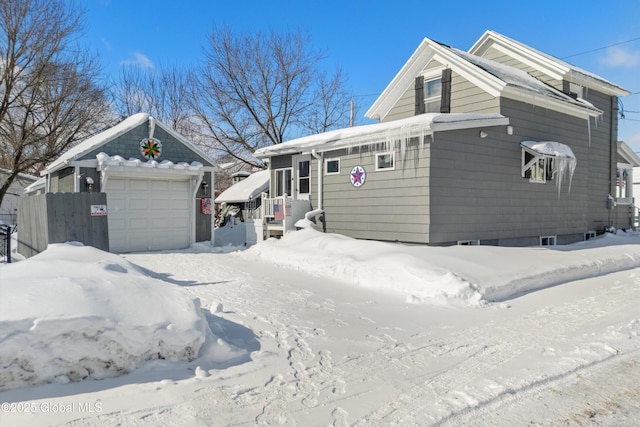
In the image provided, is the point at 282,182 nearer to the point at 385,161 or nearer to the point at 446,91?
the point at 385,161

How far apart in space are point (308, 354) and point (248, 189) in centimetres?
1930

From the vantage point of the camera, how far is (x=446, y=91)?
43.9 feet

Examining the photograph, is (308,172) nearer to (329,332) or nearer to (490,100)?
(490,100)

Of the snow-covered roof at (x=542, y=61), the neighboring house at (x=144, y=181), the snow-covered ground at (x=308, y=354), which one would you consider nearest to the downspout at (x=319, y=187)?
the neighboring house at (x=144, y=181)

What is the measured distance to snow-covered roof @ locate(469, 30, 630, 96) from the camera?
578 inches

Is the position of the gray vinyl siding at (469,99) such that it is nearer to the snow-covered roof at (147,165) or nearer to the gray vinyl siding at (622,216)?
the snow-covered roof at (147,165)

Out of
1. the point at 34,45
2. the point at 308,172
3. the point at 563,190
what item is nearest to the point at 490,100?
the point at 563,190

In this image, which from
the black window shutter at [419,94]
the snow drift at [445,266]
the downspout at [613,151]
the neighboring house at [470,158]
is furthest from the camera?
the downspout at [613,151]

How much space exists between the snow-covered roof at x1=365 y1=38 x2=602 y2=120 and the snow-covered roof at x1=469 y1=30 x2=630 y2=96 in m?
0.55

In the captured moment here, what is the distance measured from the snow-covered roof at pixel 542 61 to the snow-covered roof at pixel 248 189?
11.1m

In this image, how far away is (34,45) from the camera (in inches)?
683

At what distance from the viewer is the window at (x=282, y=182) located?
14.3 m

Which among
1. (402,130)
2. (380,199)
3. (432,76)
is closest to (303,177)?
(380,199)

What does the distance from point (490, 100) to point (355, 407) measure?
36.4 feet
